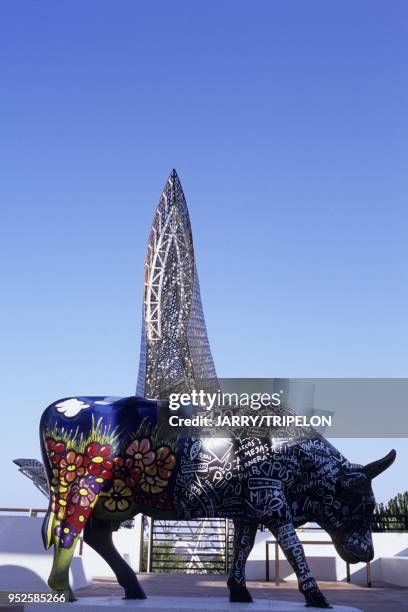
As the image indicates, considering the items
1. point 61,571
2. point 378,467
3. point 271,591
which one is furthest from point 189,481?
point 271,591

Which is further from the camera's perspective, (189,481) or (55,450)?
(55,450)

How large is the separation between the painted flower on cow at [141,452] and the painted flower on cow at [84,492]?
440 millimetres

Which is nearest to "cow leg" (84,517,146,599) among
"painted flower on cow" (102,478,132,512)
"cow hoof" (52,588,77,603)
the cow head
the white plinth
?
the white plinth

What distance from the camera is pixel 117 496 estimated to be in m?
6.66

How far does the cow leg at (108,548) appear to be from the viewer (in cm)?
701

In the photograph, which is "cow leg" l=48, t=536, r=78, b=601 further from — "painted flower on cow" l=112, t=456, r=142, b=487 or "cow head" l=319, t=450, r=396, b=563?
"cow head" l=319, t=450, r=396, b=563

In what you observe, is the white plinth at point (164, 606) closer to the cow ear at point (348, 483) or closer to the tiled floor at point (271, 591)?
the cow ear at point (348, 483)

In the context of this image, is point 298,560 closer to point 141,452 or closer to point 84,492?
point 141,452

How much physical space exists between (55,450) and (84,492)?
51cm

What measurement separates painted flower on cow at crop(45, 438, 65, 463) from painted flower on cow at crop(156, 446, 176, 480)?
0.96 m

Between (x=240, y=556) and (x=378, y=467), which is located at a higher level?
(x=378, y=467)

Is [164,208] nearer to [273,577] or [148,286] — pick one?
[148,286]

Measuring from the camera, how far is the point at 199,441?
6.66 m

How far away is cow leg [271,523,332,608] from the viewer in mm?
6359
